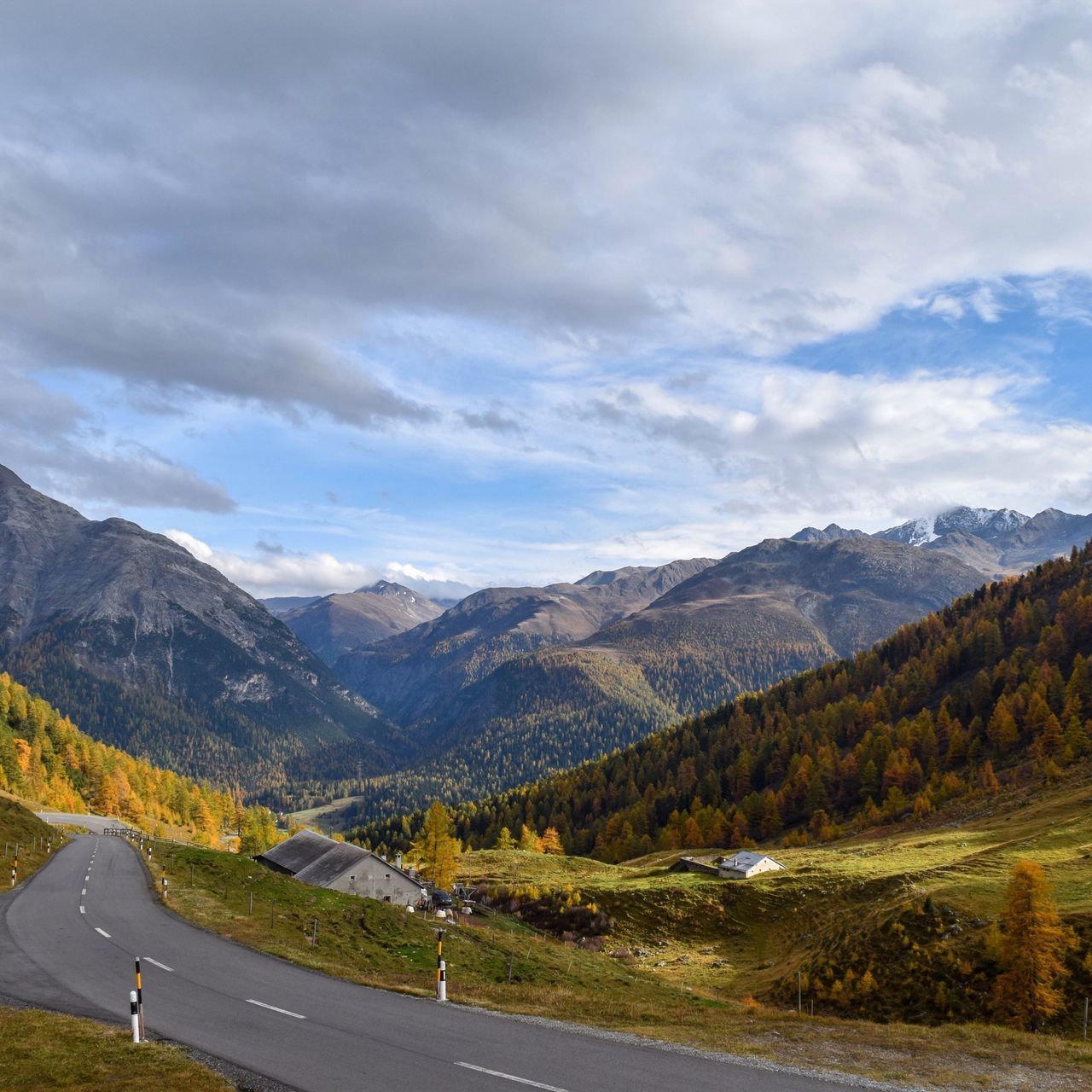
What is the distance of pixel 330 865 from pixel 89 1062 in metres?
69.8

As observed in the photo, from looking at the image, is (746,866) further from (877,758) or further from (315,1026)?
(315,1026)

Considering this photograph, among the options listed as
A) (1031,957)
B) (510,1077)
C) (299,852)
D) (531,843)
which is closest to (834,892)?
(1031,957)

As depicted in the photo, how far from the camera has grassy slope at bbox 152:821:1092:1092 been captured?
18.9 meters

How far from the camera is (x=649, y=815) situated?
172125 mm

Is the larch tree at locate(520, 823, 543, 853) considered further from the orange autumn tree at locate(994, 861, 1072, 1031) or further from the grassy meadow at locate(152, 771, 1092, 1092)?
the orange autumn tree at locate(994, 861, 1072, 1031)

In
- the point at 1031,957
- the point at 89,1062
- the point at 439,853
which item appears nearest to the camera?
the point at 89,1062

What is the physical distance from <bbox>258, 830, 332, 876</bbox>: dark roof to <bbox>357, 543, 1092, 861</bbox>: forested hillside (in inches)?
3397

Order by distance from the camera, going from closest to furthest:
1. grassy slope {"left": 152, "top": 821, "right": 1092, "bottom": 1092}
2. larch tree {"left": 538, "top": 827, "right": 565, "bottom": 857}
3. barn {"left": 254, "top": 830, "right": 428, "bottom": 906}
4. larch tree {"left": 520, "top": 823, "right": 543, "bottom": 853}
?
1. grassy slope {"left": 152, "top": 821, "right": 1092, "bottom": 1092}
2. barn {"left": 254, "top": 830, "right": 428, "bottom": 906}
3. larch tree {"left": 520, "top": 823, "right": 543, "bottom": 853}
4. larch tree {"left": 538, "top": 827, "right": 565, "bottom": 857}

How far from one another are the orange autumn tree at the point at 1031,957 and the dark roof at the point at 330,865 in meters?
60.4

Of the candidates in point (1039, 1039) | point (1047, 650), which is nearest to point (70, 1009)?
point (1039, 1039)

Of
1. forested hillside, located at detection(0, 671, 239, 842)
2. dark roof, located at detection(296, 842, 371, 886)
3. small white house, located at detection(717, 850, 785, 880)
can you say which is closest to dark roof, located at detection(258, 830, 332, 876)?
dark roof, located at detection(296, 842, 371, 886)

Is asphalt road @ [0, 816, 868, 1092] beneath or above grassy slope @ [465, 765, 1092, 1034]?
above

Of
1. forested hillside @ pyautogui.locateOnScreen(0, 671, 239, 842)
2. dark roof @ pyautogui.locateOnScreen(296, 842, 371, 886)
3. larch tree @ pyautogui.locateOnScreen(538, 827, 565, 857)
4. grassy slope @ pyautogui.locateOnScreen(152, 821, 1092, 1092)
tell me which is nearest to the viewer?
grassy slope @ pyautogui.locateOnScreen(152, 821, 1092, 1092)

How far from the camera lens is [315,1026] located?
20.5 m
